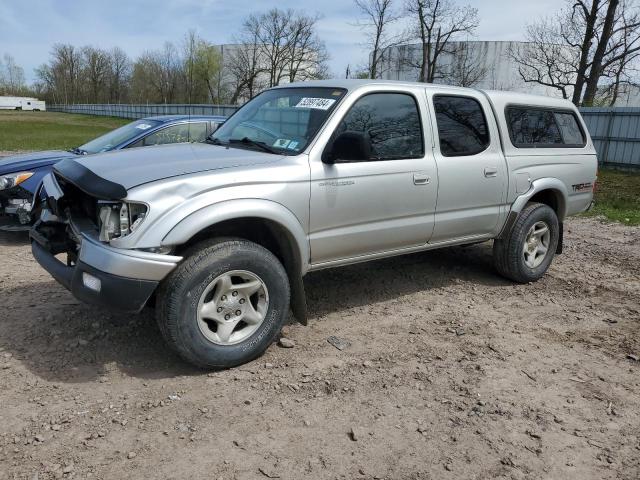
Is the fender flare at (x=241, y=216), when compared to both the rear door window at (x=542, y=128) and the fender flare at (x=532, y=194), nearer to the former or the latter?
the fender flare at (x=532, y=194)

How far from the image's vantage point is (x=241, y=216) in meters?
3.41

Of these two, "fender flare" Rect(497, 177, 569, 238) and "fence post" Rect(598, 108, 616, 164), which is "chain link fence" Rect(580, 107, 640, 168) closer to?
"fence post" Rect(598, 108, 616, 164)

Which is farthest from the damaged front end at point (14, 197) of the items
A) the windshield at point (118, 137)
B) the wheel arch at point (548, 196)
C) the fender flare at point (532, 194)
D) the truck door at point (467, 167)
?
the wheel arch at point (548, 196)

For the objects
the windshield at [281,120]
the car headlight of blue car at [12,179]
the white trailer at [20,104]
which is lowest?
the car headlight of blue car at [12,179]

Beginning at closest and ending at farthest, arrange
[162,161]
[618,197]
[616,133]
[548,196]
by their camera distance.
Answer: [162,161]
[548,196]
[618,197]
[616,133]

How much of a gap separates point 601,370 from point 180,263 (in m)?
2.99

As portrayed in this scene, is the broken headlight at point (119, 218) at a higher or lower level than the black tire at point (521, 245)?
higher

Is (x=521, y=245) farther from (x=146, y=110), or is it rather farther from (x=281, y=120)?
(x=146, y=110)

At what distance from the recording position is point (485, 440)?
2924mm

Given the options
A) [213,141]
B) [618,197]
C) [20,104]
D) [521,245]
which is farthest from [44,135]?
[20,104]

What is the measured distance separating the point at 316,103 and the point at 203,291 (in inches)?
68.4

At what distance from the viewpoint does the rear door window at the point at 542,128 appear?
526cm

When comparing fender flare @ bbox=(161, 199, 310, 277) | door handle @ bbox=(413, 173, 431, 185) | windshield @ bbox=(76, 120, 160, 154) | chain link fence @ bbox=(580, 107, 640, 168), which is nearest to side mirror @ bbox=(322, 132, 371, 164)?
fender flare @ bbox=(161, 199, 310, 277)

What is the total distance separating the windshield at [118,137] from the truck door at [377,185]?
13.3ft
